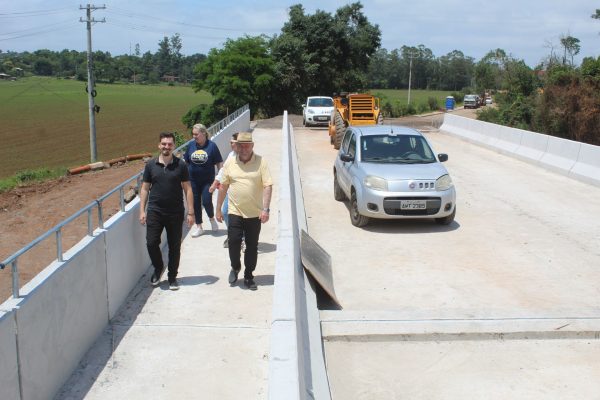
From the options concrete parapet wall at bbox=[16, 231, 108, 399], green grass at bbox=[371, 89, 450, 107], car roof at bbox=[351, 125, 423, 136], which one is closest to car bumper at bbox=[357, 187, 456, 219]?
car roof at bbox=[351, 125, 423, 136]

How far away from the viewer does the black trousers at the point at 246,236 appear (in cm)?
771

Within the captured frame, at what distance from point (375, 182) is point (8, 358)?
7667mm

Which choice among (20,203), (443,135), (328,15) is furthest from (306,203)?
(328,15)

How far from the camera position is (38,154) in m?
47.1

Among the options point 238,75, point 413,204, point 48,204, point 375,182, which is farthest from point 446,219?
point 238,75

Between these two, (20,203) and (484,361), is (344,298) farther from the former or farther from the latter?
(20,203)

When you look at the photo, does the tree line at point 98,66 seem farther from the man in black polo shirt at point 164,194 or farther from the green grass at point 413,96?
the man in black polo shirt at point 164,194

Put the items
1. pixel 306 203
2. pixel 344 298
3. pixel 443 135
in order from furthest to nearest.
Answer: pixel 443 135 → pixel 306 203 → pixel 344 298

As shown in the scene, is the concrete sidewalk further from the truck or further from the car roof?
the truck

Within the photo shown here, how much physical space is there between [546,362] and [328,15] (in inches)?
2113

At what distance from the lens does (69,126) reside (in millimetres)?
66375

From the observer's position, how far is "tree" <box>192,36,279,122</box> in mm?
49125

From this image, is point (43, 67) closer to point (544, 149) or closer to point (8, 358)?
point (544, 149)

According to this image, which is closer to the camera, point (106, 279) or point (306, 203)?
point (106, 279)
